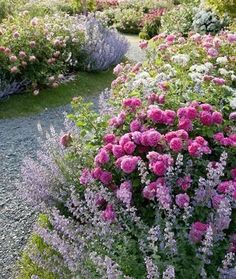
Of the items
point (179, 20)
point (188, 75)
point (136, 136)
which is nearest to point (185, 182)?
point (136, 136)

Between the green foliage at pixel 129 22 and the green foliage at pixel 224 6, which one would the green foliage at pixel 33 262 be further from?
the green foliage at pixel 129 22

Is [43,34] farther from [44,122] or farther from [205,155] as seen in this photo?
[205,155]

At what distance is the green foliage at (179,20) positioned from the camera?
13.3m

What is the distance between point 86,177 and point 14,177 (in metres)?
1.80

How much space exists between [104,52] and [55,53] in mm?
1517

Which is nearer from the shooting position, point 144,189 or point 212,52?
point 144,189

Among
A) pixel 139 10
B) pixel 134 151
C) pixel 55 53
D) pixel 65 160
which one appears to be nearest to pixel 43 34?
pixel 55 53

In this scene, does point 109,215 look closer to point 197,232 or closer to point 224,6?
point 197,232

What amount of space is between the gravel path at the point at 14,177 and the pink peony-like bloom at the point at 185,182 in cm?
143

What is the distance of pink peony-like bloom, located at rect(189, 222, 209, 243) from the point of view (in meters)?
2.81

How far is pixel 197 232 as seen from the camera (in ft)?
9.21

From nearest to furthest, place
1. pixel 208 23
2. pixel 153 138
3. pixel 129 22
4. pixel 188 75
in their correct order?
pixel 153 138 < pixel 188 75 < pixel 208 23 < pixel 129 22

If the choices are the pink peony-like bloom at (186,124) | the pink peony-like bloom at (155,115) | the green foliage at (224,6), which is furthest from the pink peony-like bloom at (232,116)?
the green foliage at (224,6)

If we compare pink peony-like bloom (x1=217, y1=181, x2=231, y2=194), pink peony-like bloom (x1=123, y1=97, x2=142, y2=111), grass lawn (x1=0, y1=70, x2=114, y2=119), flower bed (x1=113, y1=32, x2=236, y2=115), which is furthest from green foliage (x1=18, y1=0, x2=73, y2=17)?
pink peony-like bloom (x1=217, y1=181, x2=231, y2=194)
